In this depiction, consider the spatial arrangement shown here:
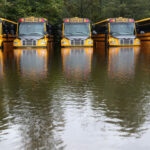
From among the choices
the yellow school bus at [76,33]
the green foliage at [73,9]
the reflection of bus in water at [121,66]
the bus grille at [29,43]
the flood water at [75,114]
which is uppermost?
the green foliage at [73,9]

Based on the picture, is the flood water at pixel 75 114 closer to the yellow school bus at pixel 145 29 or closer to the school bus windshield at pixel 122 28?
the school bus windshield at pixel 122 28

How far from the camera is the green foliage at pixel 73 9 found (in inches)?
1499

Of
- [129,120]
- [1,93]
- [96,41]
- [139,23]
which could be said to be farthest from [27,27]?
[129,120]

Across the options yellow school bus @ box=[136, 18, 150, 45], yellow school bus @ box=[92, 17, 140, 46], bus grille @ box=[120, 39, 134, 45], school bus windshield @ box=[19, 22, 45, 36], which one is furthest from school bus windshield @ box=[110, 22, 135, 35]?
school bus windshield @ box=[19, 22, 45, 36]

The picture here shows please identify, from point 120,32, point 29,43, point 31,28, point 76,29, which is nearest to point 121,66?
point 29,43

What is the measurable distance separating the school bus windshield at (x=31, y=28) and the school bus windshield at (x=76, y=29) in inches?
86.1

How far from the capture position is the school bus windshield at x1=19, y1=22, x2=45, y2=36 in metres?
28.1

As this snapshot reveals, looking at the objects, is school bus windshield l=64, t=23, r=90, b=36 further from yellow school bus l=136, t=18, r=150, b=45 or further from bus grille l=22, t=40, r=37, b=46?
yellow school bus l=136, t=18, r=150, b=45

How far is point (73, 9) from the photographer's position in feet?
213

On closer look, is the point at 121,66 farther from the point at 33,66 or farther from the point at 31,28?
the point at 31,28

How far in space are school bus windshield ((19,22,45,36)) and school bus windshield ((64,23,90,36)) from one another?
2.19 metres

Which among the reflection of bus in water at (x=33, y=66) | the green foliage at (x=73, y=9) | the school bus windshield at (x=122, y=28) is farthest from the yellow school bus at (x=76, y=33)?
the reflection of bus in water at (x=33, y=66)

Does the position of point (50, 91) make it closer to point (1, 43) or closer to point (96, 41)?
point (1, 43)

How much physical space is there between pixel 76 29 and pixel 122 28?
13.4 feet
